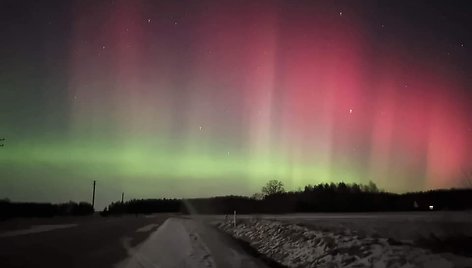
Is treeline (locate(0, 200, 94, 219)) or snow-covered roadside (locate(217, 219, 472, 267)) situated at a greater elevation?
treeline (locate(0, 200, 94, 219))

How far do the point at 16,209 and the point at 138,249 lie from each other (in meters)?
79.2

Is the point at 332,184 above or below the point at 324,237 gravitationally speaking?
above

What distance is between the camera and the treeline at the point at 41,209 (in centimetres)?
8471

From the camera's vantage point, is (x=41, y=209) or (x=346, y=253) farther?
(x=41, y=209)

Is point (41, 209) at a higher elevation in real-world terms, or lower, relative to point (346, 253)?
higher

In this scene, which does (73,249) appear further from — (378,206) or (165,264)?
(378,206)

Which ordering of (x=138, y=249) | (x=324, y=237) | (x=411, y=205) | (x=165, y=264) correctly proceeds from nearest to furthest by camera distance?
(x=165, y=264) → (x=324, y=237) → (x=138, y=249) → (x=411, y=205)

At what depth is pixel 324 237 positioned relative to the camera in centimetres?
1731

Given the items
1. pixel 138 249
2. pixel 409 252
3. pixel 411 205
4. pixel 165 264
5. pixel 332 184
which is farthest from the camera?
pixel 332 184

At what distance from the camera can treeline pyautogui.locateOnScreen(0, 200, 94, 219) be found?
84.7m

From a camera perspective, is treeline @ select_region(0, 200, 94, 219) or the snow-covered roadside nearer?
the snow-covered roadside

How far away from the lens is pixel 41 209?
322ft

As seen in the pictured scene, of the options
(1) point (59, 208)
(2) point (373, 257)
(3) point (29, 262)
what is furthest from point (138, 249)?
(1) point (59, 208)

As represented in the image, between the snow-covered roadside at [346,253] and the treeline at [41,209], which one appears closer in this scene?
the snow-covered roadside at [346,253]
